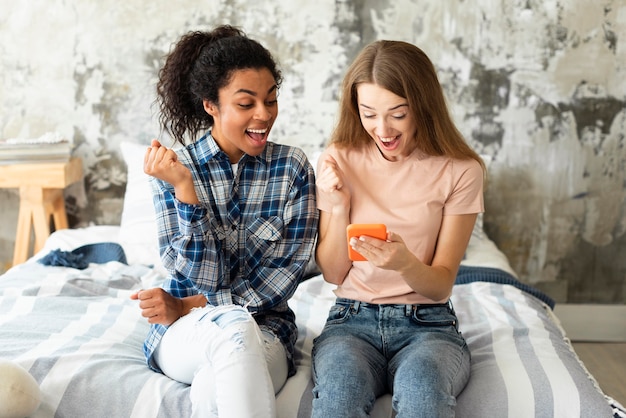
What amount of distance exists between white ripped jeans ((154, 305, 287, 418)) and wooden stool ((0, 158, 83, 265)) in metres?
1.44

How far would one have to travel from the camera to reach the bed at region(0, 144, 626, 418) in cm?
146

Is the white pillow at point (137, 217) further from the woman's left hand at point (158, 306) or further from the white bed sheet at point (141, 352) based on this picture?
the woman's left hand at point (158, 306)

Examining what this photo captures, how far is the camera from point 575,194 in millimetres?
3033

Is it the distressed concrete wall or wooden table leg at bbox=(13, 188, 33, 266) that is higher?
the distressed concrete wall

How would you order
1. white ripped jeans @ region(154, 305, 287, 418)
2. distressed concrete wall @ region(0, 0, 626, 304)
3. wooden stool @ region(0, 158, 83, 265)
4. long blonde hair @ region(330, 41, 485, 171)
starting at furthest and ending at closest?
1. distressed concrete wall @ region(0, 0, 626, 304)
2. wooden stool @ region(0, 158, 83, 265)
3. long blonde hair @ region(330, 41, 485, 171)
4. white ripped jeans @ region(154, 305, 287, 418)

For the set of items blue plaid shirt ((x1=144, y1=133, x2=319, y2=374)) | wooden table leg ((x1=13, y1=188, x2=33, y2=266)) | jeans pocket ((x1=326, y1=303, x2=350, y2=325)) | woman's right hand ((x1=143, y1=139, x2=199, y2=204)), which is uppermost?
woman's right hand ((x1=143, y1=139, x2=199, y2=204))

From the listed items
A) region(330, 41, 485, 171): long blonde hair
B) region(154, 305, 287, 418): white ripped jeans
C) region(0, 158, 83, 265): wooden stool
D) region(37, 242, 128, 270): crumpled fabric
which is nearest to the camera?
region(154, 305, 287, 418): white ripped jeans

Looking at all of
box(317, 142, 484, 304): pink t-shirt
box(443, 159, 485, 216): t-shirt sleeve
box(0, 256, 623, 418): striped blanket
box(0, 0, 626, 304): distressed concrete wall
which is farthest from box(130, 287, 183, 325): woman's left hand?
box(0, 0, 626, 304): distressed concrete wall

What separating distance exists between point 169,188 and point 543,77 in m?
1.86

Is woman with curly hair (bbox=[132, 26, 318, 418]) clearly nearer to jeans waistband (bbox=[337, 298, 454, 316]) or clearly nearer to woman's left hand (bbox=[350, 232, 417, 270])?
jeans waistband (bbox=[337, 298, 454, 316])

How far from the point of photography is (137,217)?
271 cm

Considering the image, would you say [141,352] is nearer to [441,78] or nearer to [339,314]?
[339,314]

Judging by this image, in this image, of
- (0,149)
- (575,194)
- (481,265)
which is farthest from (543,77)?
(0,149)

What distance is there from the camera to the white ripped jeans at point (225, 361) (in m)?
1.30
